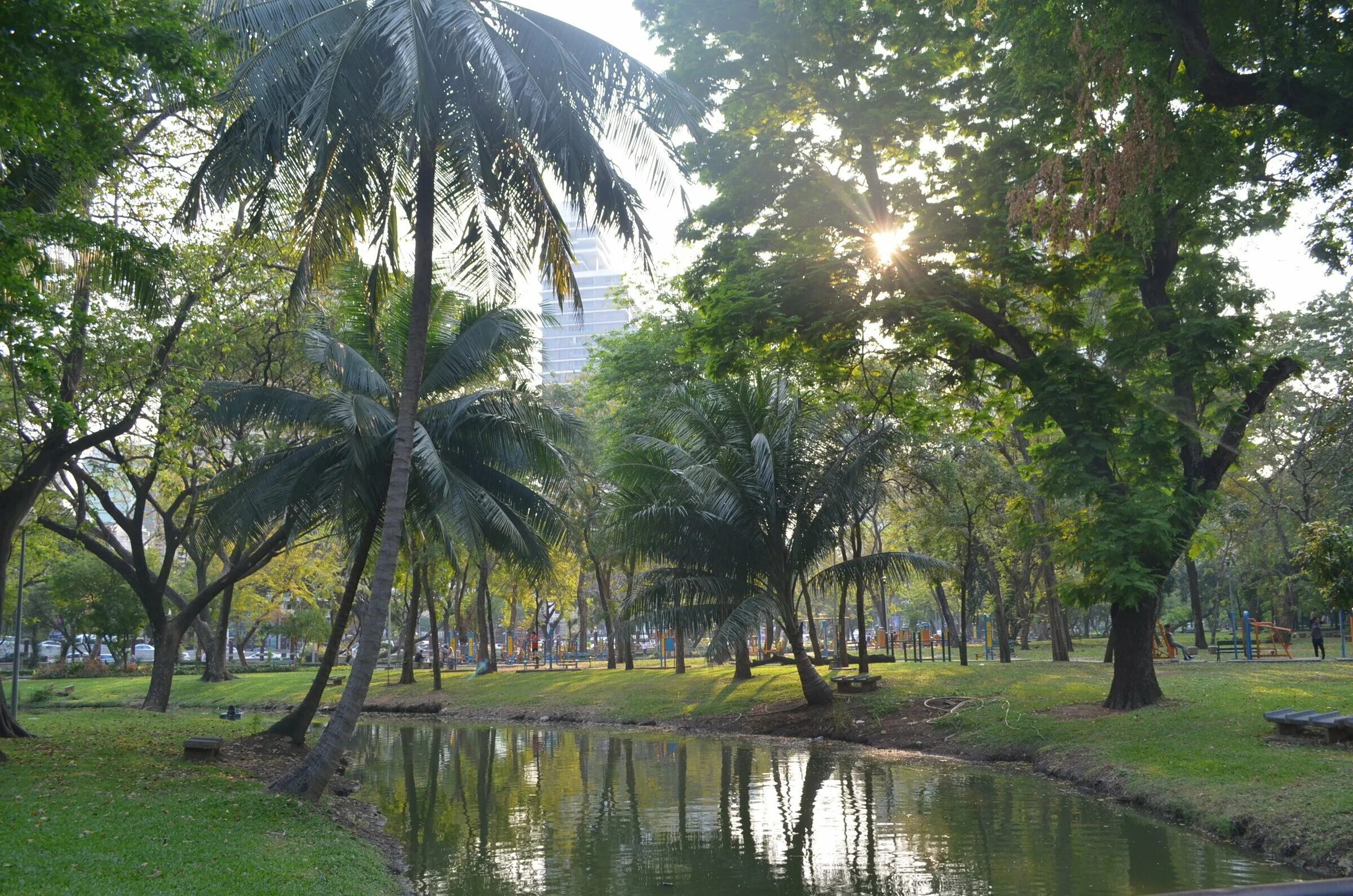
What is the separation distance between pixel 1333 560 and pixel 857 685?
1237cm

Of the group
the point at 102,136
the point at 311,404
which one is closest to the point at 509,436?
the point at 311,404

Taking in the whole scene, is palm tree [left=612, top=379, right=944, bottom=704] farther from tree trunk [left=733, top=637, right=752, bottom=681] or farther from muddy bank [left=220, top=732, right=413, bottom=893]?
muddy bank [left=220, top=732, right=413, bottom=893]

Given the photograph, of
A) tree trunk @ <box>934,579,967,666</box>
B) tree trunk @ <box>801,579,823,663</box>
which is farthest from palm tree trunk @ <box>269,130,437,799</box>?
tree trunk @ <box>934,579,967,666</box>

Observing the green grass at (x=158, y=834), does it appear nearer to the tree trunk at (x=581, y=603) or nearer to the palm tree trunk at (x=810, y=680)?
the palm tree trunk at (x=810, y=680)

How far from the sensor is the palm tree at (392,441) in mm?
17250

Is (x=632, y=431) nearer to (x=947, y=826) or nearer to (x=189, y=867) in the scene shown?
(x=947, y=826)

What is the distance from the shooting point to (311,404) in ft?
60.1

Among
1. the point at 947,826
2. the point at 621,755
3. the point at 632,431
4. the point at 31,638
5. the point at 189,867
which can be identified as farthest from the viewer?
the point at 31,638

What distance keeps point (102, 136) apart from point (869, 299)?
11815 mm

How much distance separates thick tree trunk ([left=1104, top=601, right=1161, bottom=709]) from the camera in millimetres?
18508

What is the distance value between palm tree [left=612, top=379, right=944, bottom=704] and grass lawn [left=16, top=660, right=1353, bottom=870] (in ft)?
11.0

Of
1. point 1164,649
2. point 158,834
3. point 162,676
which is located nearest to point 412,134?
point 158,834

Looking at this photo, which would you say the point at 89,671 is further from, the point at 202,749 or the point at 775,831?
the point at 775,831

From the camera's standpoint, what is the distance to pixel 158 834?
9977mm
